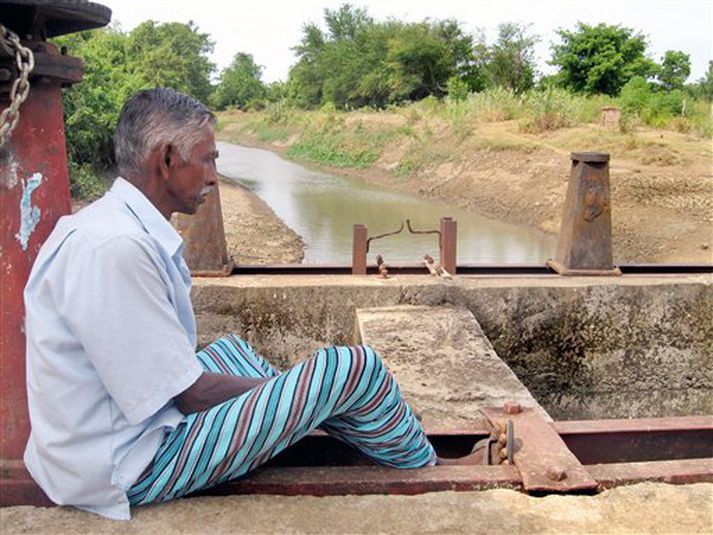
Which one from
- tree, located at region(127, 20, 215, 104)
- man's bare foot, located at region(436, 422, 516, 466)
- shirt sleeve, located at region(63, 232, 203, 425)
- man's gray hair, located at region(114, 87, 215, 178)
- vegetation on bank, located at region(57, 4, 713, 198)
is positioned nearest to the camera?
shirt sleeve, located at region(63, 232, 203, 425)

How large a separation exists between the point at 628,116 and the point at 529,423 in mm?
17719

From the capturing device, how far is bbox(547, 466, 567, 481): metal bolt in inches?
88.7

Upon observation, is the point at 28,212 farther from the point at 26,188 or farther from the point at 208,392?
the point at 208,392

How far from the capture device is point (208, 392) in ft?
6.77

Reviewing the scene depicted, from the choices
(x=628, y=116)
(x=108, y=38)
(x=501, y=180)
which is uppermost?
(x=108, y=38)

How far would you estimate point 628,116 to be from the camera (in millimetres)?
18891

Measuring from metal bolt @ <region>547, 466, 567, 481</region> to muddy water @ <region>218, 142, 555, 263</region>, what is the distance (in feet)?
20.2

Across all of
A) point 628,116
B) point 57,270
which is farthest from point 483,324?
point 628,116

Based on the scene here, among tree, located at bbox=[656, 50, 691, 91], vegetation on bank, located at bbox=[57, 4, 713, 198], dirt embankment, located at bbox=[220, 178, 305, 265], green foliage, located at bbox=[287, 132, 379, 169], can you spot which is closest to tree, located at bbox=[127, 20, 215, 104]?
vegetation on bank, located at bbox=[57, 4, 713, 198]

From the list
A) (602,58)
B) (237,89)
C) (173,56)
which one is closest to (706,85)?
(602,58)

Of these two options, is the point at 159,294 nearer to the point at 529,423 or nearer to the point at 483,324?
the point at 529,423

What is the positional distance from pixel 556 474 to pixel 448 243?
7.99ft

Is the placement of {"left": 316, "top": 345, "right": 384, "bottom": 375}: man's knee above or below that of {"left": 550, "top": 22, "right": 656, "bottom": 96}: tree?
below

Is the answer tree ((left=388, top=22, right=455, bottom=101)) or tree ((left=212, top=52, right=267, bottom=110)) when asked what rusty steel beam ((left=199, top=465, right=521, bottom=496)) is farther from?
tree ((left=212, top=52, right=267, bottom=110))
